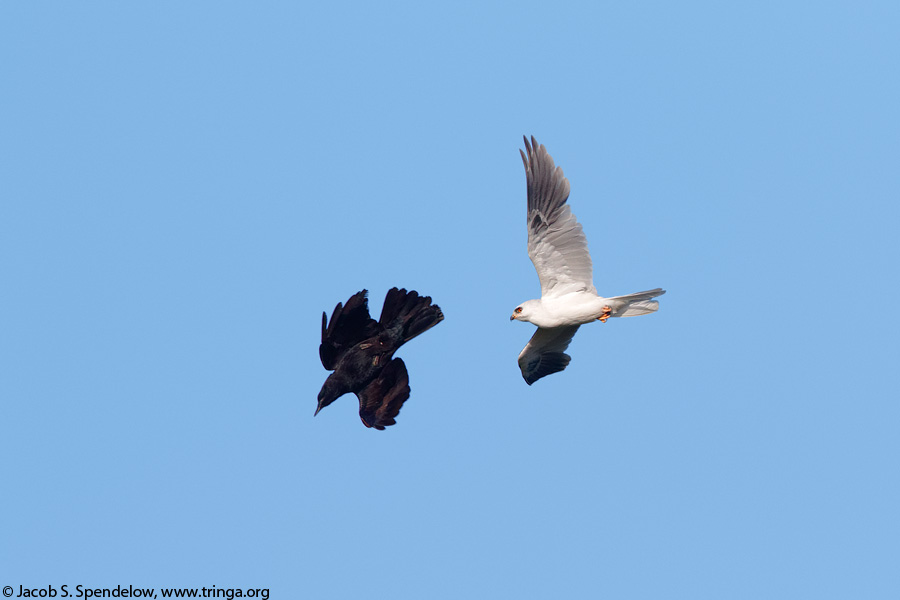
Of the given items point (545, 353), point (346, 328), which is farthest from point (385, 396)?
point (545, 353)

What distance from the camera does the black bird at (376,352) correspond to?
647 inches

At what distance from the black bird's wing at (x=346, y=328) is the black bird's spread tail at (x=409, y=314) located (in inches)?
9.4

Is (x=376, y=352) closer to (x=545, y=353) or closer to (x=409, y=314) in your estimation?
(x=409, y=314)

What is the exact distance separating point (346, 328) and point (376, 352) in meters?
0.63

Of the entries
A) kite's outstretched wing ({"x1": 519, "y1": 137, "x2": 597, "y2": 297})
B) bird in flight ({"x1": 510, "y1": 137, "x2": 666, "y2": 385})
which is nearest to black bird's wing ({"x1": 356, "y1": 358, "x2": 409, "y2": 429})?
bird in flight ({"x1": 510, "y1": 137, "x2": 666, "y2": 385})

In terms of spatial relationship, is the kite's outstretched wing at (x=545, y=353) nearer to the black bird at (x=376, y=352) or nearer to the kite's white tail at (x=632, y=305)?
the kite's white tail at (x=632, y=305)

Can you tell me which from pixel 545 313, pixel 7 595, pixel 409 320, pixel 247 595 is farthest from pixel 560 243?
pixel 7 595

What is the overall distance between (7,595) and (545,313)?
30.1 ft

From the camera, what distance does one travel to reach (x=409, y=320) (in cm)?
1655

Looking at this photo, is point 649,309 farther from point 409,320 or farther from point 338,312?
point 338,312

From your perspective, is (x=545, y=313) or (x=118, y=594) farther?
(x=545, y=313)

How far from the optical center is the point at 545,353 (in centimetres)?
1895

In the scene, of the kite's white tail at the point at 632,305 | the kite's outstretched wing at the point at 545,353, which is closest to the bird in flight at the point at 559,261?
the kite's white tail at the point at 632,305

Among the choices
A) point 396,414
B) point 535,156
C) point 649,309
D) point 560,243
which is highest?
point 535,156
